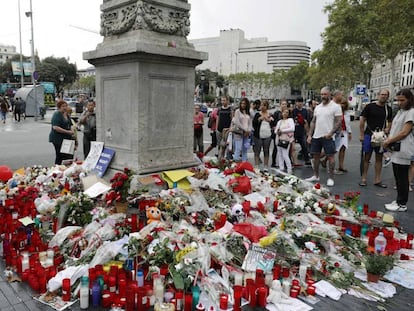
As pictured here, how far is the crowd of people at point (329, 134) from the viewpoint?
19.4 ft

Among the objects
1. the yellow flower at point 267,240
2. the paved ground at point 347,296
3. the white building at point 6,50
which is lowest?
the paved ground at point 347,296

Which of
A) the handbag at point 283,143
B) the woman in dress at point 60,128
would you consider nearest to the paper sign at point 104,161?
the woman in dress at point 60,128

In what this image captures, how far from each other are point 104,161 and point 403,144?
15.4 feet

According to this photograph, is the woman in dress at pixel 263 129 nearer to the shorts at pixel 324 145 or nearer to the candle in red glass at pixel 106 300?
the shorts at pixel 324 145

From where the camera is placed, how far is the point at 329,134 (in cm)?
723

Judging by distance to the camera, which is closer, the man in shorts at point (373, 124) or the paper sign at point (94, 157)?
the paper sign at point (94, 157)

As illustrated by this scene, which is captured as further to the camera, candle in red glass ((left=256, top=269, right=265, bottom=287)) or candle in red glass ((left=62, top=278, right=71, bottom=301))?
candle in red glass ((left=256, top=269, right=265, bottom=287))

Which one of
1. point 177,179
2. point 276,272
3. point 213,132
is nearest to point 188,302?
point 276,272

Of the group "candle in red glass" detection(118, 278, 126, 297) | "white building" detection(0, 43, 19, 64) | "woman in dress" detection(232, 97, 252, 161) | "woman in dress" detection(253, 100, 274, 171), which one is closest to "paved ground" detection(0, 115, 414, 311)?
"candle in red glass" detection(118, 278, 126, 297)

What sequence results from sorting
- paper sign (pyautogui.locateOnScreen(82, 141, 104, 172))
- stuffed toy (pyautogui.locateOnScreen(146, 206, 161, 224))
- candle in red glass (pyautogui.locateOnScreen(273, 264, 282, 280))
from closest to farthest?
candle in red glass (pyautogui.locateOnScreen(273, 264, 282, 280)), stuffed toy (pyautogui.locateOnScreen(146, 206, 161, 224)), paper sign (pyautogui.locateOnScreen(82, 141, 104, 172))

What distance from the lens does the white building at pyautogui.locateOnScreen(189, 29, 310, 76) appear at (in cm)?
14150

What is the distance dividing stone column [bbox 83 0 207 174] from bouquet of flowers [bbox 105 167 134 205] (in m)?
0.58

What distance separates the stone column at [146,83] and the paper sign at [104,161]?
80 mm

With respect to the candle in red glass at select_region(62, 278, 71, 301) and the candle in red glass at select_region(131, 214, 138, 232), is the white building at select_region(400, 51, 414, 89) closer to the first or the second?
the candle in red glass at select_region(131, 214, 138, 232)
